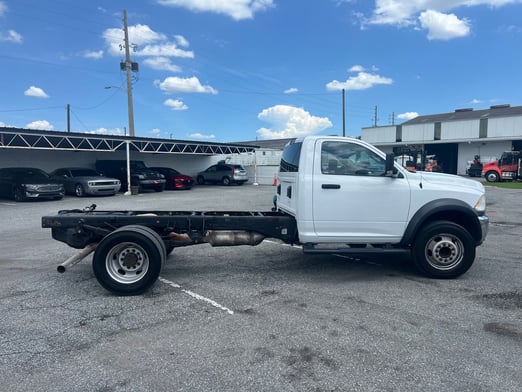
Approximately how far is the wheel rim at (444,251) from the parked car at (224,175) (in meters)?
24.2

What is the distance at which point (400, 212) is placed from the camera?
540 cm

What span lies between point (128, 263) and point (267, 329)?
2214 mm

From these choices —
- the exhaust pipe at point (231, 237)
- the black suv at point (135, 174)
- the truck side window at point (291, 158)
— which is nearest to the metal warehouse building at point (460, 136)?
the black suv at point (135, 174)

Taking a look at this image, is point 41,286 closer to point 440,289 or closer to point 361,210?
point 361,210

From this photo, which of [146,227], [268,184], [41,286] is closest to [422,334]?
[146,227]

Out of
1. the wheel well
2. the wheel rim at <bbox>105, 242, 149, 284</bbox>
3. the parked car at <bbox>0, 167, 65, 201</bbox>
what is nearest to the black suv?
the parked car at <bbox>0, 167, 65, 201</bbox>

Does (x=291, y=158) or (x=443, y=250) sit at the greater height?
(x=291, y=158)

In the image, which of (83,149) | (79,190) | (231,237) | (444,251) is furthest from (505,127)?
(231,237)

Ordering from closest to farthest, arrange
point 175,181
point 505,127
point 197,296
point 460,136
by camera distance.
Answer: point 197,296
point 175,181
point 505,127
point 460,136

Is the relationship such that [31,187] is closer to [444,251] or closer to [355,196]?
[355,196]

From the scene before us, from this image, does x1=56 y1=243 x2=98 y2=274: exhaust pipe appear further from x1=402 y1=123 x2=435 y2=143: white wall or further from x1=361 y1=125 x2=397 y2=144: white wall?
x1=361 y1=125 x2=397 y2=144: white wall

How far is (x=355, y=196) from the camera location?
534cm

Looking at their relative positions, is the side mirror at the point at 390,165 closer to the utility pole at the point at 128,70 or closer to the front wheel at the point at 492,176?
the front wheel at the point at 492,176

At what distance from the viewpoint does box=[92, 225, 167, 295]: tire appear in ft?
16.1
